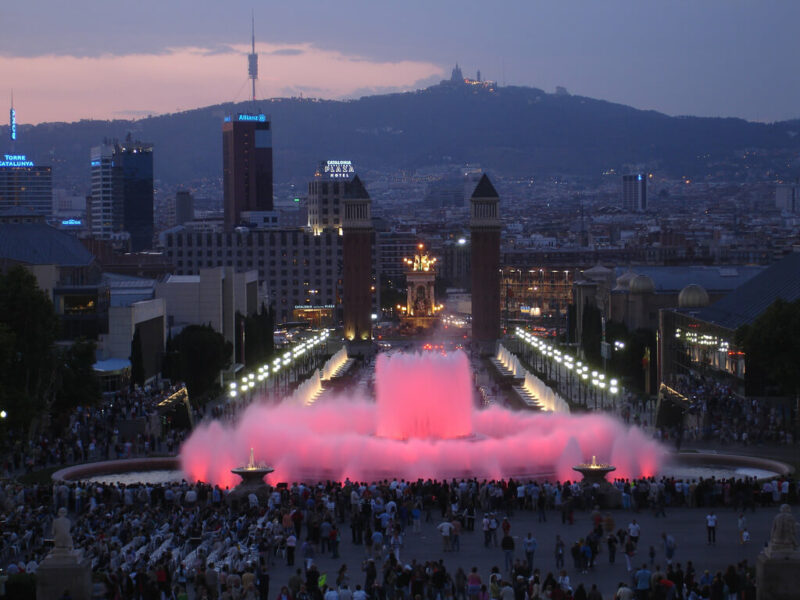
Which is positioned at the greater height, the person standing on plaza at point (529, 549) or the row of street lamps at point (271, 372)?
the person standing on plaza at point (529, 549)

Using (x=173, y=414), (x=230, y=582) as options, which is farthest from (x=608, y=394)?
(x=230, y=582)

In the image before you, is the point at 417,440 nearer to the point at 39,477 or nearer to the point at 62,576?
the point at 39,477

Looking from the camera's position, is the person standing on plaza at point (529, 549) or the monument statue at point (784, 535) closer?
the monument statue at point (784, 535)

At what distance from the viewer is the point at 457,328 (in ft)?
450

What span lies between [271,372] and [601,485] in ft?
129

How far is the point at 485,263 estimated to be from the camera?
109 m

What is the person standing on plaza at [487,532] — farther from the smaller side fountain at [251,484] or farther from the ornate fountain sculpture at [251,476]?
the ornate fountain sculpture at [251,476]

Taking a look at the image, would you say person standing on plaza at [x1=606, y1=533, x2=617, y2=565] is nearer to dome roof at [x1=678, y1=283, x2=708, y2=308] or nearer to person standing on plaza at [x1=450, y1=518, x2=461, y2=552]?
person standing on plaza at [x1=450, y1=518, x2=461, y2=552]

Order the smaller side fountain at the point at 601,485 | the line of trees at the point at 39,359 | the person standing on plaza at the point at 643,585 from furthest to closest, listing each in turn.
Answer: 1. the line of trees at the point at 39,359
2. the smaller side fountain at the point at 601,485
3. the person standing on plaza at the point at 643,585

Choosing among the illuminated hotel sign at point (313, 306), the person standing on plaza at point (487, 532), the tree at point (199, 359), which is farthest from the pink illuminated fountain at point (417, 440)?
the illuminated hotel sign at point (313, 306)

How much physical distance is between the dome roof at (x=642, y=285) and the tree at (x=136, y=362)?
3334 cm

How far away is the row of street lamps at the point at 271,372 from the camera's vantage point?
191 feet

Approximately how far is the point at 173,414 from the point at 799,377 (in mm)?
20523

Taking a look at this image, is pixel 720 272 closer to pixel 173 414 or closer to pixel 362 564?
pixel 173 414
